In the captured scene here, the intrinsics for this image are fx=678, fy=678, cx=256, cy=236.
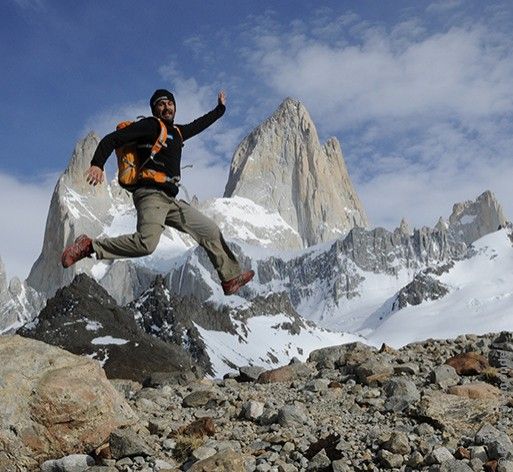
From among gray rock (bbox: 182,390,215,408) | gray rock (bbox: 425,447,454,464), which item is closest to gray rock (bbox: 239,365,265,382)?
gray rock (bbox: 182,390,215,408)

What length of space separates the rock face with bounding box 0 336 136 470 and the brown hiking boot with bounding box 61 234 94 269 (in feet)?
5.06

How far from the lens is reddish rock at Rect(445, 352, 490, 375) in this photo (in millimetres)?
12922

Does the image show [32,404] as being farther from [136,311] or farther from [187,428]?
[136,311]

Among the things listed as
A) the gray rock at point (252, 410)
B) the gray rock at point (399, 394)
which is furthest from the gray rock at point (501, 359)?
the gray rock at point (252, 410)

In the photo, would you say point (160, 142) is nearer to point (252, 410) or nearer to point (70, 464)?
point (252, 410)

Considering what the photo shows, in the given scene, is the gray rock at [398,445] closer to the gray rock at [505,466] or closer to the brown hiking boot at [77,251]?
the gray rock at [505,466]

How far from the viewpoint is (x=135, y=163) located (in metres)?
10.9

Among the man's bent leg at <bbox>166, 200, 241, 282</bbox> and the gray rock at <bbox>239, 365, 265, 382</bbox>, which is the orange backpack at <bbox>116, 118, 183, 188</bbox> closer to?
the man's bent leg at <bbox>166, 200, 241, 282</bbox>

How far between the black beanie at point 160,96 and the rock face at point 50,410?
435cm

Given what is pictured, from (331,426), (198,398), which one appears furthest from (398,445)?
(198,398)

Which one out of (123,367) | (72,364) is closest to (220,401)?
(72,364)

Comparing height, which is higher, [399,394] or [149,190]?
[149,190]

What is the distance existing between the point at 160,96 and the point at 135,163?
3.99ft

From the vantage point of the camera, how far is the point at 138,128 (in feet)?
34.8
